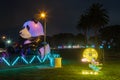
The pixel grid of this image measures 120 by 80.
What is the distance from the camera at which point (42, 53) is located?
125 feet

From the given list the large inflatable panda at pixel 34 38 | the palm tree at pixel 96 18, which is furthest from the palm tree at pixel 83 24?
the large inflatable panda at pixel 34 38

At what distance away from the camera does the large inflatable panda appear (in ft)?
125

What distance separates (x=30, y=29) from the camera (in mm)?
38250

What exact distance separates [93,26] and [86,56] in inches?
2653

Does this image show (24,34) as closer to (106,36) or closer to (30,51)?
(30,51)

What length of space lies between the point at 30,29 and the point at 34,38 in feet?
4.40

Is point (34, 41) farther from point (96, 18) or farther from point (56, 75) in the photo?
point (96, 18)

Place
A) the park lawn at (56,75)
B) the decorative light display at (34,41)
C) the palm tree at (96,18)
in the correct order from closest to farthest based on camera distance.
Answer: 1. the park lawn at (56,75)
2. the decorative light display at (34,41)
3. the palm tree at (96,18)

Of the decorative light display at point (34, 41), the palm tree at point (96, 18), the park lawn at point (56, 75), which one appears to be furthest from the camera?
the palm tree at point (96, 18)

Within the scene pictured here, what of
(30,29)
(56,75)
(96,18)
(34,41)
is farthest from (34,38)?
(96,18)

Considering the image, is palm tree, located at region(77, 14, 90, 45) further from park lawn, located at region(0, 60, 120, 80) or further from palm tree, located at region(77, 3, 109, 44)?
park lawn, located at region(0, 60, 120, 80)

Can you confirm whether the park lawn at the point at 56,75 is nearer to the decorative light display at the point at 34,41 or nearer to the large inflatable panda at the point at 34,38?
the decorative light display at the point at 34,41

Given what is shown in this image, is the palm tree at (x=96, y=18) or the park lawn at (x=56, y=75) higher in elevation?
the palm tree at (x=96, y=18)

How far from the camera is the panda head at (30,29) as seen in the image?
3819 centimetres
